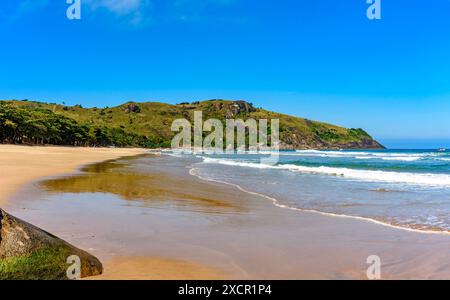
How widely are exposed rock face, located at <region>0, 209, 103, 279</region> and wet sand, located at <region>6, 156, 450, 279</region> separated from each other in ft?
1.35

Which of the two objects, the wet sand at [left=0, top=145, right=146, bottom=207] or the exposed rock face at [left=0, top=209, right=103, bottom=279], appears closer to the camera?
the exposed rock face at [left=0, top=209, right=103, bottom=279]

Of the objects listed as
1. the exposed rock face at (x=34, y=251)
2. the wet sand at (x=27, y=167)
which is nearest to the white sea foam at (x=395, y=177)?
the wet sand at (x=27, y=167)

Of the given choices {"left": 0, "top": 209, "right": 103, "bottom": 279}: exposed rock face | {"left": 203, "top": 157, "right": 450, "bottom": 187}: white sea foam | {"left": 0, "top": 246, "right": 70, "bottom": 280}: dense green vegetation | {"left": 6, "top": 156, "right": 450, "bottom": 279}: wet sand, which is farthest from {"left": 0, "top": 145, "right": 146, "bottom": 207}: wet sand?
{"left": 203, "top": 157, "right": 450, "bottom": 187}: white sea foam

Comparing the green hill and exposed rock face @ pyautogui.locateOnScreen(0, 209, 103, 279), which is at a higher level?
the green hill

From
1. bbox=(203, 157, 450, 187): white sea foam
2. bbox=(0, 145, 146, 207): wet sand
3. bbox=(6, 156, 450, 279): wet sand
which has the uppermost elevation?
bbox=(0, 145, 146, 207): wet sand

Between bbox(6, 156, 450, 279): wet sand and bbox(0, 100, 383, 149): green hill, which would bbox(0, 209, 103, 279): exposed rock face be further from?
bbox(0, 100, 383, 149): green hill

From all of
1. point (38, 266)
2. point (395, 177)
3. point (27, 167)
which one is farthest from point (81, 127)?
point (38, 266)

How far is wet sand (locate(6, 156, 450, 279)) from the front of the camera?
5.73m

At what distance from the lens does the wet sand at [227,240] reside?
18.8 feet

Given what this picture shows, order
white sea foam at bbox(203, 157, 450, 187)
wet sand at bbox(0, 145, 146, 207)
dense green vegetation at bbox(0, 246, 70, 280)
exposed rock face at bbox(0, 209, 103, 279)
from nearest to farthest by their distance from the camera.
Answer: dense green vegetation at bbox(0, 246, 70, 280)
exposed rock face at bbox(0, 209, 103, 279)
wet sand at bbox(0, 145, 146, 207)
white sea foam at bbox(203, 157, 450, 187)

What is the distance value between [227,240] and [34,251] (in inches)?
144
